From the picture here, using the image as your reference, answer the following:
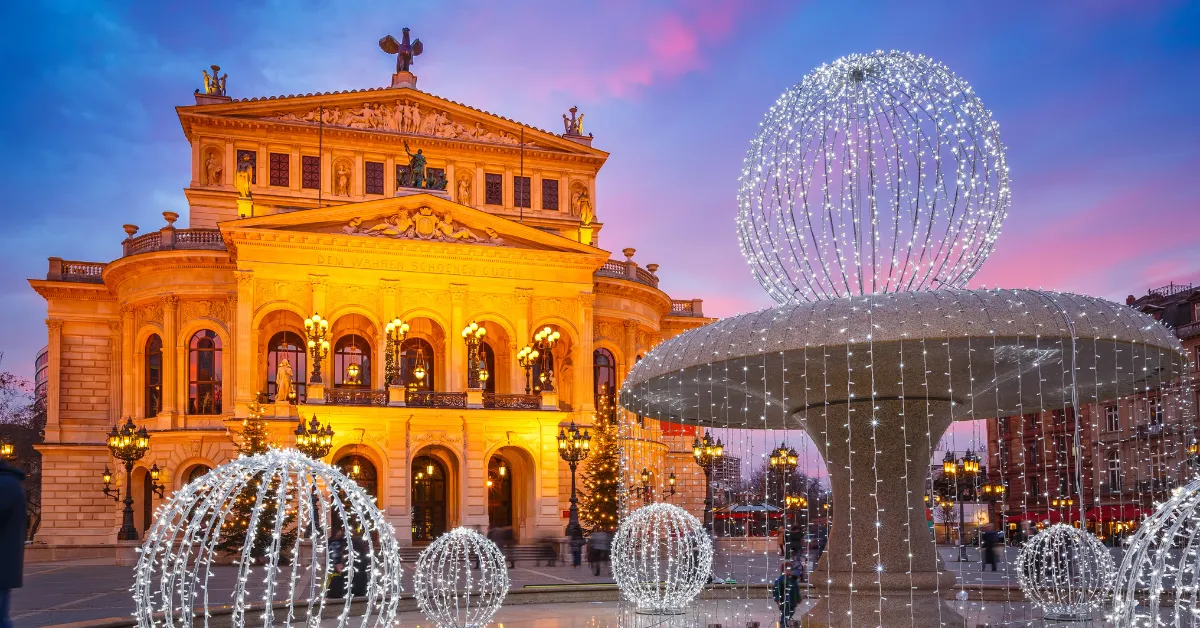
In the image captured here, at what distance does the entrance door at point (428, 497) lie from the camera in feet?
140

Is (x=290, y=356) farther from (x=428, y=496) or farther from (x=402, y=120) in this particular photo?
(x=402, y=120)

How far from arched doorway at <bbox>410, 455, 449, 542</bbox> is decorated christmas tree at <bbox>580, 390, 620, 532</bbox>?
6.03 m

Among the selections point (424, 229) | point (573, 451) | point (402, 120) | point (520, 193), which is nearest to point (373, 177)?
point (402, 120)

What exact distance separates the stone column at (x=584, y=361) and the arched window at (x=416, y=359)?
18.4 feet

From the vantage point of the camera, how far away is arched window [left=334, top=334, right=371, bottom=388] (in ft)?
144

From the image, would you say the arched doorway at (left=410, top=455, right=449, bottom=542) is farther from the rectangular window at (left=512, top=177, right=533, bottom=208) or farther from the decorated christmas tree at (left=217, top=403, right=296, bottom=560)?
Result: the rectangular window at (left=512, top=177, right=533, bottom=208)

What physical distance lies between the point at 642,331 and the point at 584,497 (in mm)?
11810

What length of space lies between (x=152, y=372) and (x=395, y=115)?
45.5 ft

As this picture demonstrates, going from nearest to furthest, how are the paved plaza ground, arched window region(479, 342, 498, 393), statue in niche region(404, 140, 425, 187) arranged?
the paved plaza ground, statue in niche region(404, 140, 425, 187), arched window region(479, 342, 498, 393)

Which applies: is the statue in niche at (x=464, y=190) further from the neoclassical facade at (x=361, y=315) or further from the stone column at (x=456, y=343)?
the stone column at (x=456, y=343)

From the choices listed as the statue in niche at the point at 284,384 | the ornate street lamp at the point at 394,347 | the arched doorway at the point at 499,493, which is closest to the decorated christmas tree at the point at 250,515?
the statue in niche at the point at 284,384

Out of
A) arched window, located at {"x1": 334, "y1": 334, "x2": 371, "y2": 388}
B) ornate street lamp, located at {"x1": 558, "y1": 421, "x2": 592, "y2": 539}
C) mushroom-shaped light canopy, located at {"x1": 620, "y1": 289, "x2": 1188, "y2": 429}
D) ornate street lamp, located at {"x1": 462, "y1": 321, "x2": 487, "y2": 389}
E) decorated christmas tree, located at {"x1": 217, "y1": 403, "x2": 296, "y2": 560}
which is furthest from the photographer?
arched window, located at {"x1": 334, "y1": 334, "x2": 371, "y2": 388}

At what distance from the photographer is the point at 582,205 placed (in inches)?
1854

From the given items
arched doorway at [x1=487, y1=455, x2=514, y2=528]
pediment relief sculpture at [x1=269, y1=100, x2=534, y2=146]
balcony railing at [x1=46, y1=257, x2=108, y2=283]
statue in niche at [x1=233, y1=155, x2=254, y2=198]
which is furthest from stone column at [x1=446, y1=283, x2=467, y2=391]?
balcony railing at [x1=46, y1=257, x2=108, y2=283]
